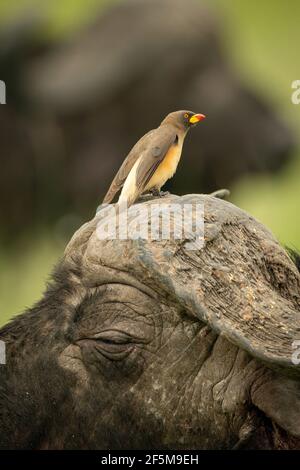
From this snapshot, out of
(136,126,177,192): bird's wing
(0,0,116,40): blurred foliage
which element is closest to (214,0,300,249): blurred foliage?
(0,0,116,40): blurred foliage

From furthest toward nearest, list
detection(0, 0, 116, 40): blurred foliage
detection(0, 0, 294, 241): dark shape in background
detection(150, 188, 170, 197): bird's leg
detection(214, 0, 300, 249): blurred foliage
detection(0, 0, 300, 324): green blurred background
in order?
detection(0, 0, 116, 40): blurred foliage, detection(0, 0, 294, 241): dark shape in background, detection(214, 0, 300, 249): blurred foliage, detection(0, 0, 300, 324): green blurred background, detection(150, 188, 170, 197): bird's leg

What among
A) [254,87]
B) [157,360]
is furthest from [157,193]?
[254,87]

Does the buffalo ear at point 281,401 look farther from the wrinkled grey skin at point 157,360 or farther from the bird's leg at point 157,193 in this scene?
the bird's leg at point 157,193

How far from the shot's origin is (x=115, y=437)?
244 inches

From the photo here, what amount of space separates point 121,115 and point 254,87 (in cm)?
296

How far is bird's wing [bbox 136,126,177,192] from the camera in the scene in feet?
25.9

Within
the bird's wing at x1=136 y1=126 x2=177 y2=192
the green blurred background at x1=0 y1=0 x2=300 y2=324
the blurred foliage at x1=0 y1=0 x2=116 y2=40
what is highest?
the bird's wing at x1=136 y1=126 x2=177 y2=192

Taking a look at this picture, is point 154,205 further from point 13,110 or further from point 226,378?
point 13,110

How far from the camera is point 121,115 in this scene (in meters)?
21.2

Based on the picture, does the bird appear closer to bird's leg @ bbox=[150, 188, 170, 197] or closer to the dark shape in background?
bird's leg @ bbox=[150, 188, 170, 197]

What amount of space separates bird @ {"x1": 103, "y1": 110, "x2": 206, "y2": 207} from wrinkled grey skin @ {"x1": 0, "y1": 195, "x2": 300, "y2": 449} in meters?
1.22

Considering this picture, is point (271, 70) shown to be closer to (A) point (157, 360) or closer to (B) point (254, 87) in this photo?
(B) point (254, 87)

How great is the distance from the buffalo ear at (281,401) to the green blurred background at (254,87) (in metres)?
3.82

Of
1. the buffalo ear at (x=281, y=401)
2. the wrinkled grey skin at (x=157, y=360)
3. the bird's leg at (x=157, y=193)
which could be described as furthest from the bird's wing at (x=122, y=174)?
the buffalo ear at (x=281, y=401)
